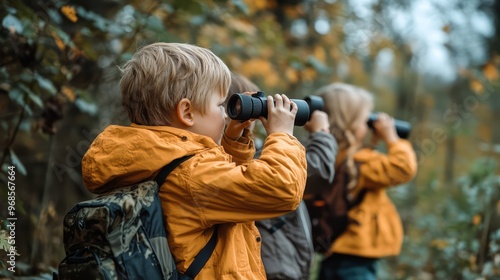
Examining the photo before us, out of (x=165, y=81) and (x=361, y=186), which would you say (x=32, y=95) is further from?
(x=361, y=186)

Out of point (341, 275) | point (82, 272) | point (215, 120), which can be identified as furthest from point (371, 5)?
point (82, 272)

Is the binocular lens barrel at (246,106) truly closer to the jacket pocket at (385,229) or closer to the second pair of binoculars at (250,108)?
the second pair of binoculars at (250,108)

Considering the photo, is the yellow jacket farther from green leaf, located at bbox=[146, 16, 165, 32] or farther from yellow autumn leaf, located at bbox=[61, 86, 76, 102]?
yellow autumn leaf, located at bbox=[61, 86, 76, 102]

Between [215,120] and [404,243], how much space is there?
14.3ft

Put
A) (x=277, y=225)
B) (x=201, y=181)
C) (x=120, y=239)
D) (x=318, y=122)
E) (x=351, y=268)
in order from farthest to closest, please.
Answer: (x=351, y=268) → (x=318, y=122) → (x=277, y=225) → (x=201, y=181) → (x=120, y=239)

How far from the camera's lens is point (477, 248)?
14.4ft

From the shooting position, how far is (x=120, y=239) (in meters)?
1.74

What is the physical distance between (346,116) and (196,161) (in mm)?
2052

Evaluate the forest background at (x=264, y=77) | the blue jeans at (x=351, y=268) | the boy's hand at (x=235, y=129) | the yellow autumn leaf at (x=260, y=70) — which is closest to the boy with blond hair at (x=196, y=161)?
the boy's hand at (x=235, y=129)

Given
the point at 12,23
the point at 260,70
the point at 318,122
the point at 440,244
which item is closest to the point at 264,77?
the point at 260,70

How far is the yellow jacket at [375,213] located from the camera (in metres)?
3.67

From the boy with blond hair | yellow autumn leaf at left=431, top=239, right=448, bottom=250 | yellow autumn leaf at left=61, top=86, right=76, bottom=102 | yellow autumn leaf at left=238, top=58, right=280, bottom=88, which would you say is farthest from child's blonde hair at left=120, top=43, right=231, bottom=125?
yellow autumn leaf at left=238, top=58, right=280, bottom=88

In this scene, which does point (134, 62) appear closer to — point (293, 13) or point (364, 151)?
point (364, 151)

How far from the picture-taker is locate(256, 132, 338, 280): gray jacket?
2.65 m
